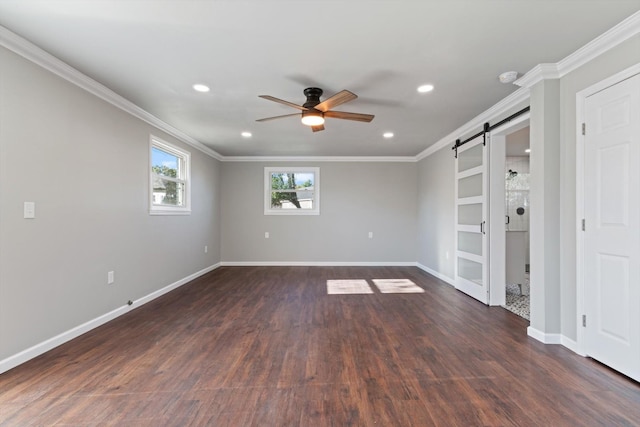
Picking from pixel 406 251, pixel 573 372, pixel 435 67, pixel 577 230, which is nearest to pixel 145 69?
pixel 435 67

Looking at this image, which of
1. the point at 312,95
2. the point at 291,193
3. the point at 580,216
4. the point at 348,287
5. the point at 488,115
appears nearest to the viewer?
the point at 580,216

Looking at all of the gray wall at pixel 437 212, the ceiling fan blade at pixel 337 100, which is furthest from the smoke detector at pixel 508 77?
the gray wall at pixel 437 212

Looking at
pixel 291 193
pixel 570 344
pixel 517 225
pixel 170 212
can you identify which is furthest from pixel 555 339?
pixel 291 193

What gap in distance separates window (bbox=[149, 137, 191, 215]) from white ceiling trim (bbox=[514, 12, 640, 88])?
4.43 metres

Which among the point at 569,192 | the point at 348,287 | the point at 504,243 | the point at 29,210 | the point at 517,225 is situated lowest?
the point at 348,287

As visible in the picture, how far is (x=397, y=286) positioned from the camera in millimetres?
4832

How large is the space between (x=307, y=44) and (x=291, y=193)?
4.59m

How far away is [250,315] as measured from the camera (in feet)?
11.3

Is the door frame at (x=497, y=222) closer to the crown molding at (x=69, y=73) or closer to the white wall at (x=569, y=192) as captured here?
the white wall at (x=569, y=192)

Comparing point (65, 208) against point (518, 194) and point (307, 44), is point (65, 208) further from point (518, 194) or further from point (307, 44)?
point (518, 194)

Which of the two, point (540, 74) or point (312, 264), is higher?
point (540, 74)

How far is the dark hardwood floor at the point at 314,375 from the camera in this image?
5.62 feet

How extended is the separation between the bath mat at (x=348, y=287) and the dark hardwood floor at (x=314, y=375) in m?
0.93

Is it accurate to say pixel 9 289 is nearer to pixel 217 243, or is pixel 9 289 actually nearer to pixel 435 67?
pixel 435 67
